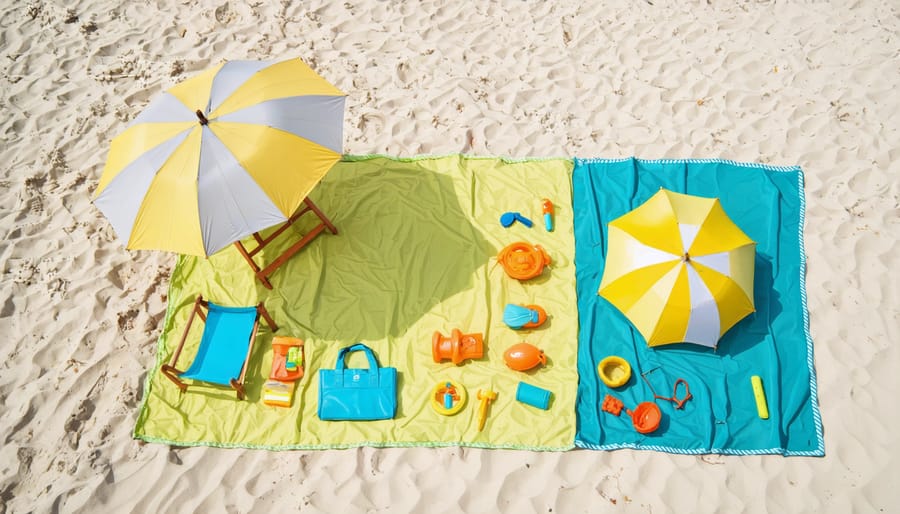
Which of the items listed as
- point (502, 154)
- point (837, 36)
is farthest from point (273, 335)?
point (837, 36)

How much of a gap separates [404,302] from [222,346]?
5.48 feet

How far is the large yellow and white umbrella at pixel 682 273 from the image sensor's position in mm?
4641

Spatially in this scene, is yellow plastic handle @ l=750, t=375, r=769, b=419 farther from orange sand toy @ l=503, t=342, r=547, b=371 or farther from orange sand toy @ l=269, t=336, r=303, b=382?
orange sand toy @ l=269, t=336, r=303, b=382

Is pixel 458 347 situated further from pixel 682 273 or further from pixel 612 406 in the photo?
pixel 682 273

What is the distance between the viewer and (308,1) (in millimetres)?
7633

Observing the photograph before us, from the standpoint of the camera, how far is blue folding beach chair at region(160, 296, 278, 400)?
4.91 meters

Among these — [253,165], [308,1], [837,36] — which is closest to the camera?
[253,165]

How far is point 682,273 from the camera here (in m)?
4.61

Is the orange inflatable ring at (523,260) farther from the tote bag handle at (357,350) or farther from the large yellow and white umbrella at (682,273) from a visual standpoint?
the tote bag handle at (357,350)

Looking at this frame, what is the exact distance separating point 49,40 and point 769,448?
9257 millimetres

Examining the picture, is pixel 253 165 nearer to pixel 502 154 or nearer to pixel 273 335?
pixel 273 335

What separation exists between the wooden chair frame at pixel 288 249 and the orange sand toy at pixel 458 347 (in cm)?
161

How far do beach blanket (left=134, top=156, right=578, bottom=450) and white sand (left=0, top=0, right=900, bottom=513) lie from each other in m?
0.19

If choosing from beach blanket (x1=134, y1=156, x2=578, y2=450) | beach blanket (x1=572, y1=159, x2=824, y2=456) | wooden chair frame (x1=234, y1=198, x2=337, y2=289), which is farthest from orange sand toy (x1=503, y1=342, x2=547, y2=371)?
wooden chair frame (x1=234, y1=198, x2=337, y2=289)
